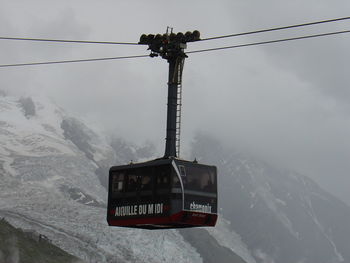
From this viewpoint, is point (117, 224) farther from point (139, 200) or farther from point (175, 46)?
point (175, 46)

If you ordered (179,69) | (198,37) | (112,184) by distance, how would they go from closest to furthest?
1. (198,37)
2. (179,69)
3. (112,184)

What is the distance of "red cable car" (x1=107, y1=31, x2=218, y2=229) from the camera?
3856 cm

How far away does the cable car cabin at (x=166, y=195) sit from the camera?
1518 inches

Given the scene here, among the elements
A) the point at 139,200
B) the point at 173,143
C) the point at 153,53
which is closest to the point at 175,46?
the point at 153,53

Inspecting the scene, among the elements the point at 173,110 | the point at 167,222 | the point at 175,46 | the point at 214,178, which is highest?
the point at 175,46

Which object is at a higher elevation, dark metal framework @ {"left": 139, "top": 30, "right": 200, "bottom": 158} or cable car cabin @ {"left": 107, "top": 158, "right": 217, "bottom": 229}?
dark metal framework @ {"left": 139, "top": 30, "right": 200, "bottom": 158}

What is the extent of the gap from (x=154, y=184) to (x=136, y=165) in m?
1.90

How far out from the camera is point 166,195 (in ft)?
127

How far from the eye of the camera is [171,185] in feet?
126

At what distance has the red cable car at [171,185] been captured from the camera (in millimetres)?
38562

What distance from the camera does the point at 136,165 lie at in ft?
135

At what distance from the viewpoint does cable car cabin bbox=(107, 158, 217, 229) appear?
38.6m

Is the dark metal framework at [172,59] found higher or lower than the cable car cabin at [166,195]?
higher

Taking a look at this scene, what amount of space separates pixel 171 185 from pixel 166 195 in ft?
2.23
